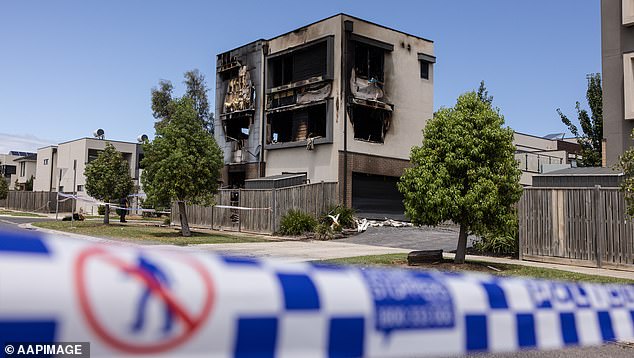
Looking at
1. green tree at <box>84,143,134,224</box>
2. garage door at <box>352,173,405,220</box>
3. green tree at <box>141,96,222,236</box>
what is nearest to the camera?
green tree at <box>141,96,222,236</box>

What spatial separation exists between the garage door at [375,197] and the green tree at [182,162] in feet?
29.6

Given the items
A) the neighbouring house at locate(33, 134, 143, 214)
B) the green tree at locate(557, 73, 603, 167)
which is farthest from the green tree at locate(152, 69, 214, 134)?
the green tree at locate(557, 73, 603, 167)

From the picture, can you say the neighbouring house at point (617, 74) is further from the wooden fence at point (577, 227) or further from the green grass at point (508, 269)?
the green grass at point (508, 269)

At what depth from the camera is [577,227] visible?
15016mm

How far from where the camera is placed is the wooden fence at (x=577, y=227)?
14.2 m

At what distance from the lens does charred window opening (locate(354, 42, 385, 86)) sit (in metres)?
31.4

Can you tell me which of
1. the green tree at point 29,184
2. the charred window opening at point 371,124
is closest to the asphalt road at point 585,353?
the charred window opening at point 371,124

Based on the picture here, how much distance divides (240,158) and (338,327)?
34.4 meters

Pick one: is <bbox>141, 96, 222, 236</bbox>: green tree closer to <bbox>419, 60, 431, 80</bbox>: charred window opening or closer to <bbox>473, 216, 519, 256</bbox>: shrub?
<bbox>473, 216, 519, 256</bbox>: shrub

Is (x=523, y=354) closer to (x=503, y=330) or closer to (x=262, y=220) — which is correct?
(x=503, y=330)

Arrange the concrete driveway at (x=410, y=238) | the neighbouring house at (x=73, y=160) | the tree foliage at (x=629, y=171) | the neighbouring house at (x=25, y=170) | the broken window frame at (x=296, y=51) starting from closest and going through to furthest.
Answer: the tree foliage at (x=629, y=171) < the concrete driveway at (x=410, y=238) < the broken window frame at (x=296, y=51) < the neighbouring house at (x=73, y=160) < the neighbouring house at (x=25, y=170)

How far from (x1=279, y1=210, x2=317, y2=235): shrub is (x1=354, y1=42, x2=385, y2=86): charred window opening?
9.96m

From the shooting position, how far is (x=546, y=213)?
15672 millimetres

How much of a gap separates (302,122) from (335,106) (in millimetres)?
3536
